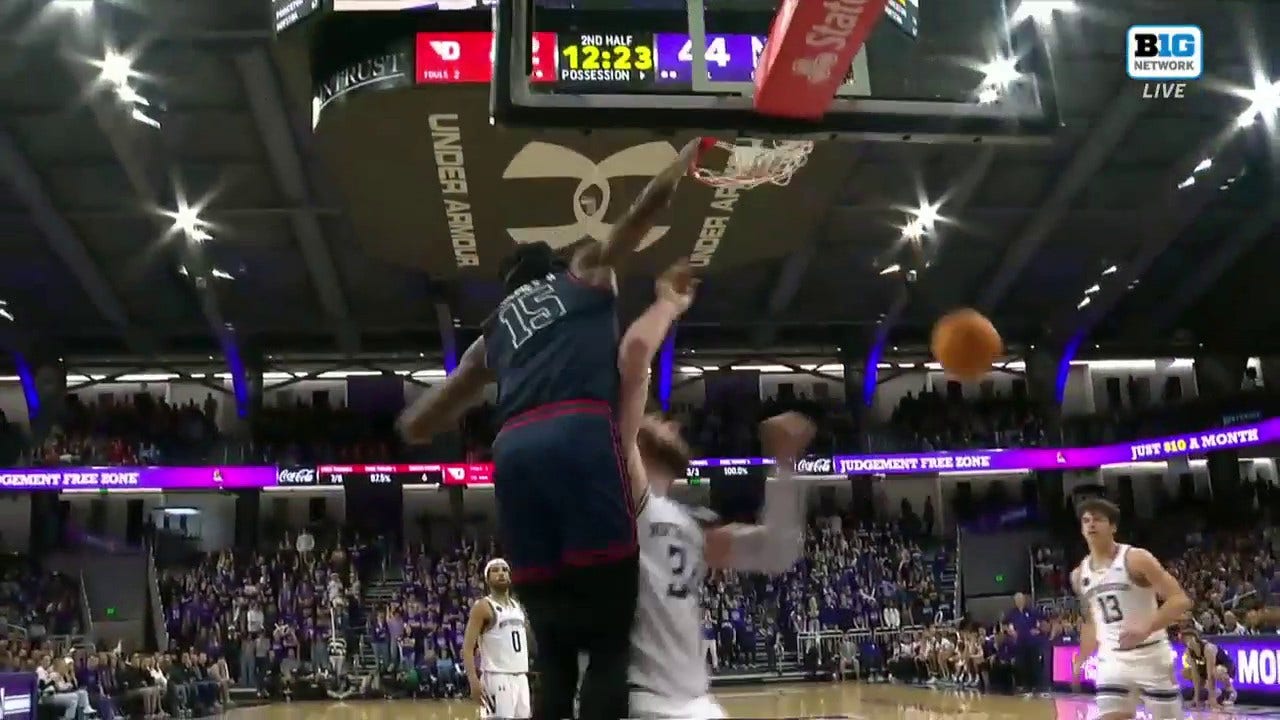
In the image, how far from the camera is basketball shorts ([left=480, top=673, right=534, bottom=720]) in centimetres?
813

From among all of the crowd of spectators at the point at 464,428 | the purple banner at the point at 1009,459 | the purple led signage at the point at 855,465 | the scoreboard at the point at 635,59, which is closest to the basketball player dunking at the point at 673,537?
the scoreboard at the point at 635,59

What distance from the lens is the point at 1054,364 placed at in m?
31.8

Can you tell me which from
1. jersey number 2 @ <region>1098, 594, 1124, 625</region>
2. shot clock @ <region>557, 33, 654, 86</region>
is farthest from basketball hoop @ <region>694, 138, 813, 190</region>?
jersey number 2 @ <region>1098, 594, 1124, 625</region>

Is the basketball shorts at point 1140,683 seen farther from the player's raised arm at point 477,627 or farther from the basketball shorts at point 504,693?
the player's raised arm at point 477,627

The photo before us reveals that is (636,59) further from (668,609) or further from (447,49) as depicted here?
(447,49)

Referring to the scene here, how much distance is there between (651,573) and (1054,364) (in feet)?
102

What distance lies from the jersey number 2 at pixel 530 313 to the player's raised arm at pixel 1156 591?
4.60 m

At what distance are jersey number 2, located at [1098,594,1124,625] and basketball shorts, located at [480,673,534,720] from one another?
158 inches

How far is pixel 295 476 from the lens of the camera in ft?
94.5

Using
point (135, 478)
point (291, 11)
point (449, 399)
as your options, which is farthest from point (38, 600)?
point (449, 399)

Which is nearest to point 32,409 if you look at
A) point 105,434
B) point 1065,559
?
point 105,434

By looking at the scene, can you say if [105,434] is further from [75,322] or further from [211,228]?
[211,228]

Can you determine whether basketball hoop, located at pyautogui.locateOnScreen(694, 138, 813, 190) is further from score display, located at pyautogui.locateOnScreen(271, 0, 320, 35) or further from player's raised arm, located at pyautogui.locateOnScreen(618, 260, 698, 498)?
score display, located at pyautogui.locateOnScreen(271, 0, 320, 35)

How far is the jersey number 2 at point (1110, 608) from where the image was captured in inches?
259
